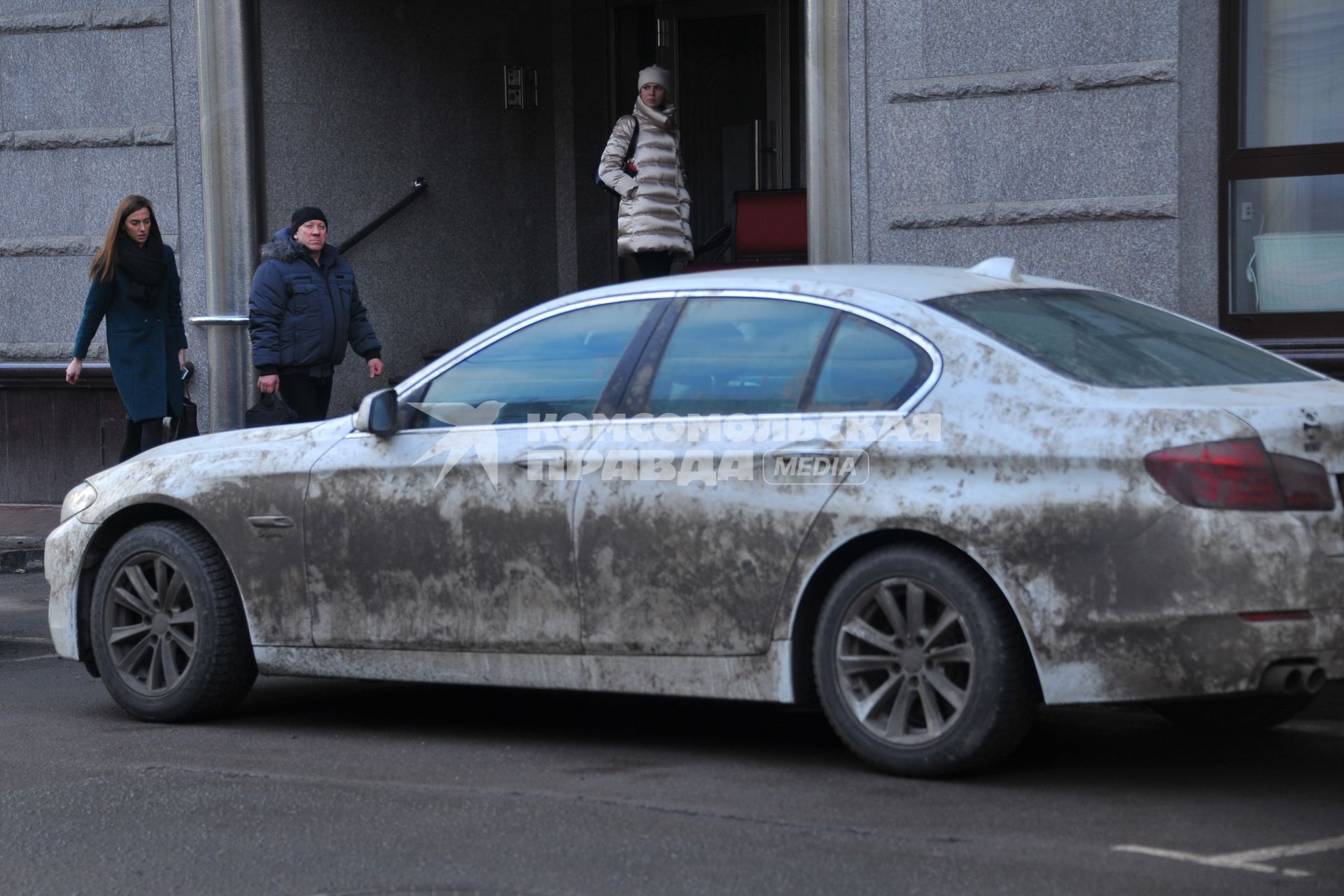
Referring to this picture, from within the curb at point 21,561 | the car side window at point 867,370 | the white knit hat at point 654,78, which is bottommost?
the curb at point 21,561

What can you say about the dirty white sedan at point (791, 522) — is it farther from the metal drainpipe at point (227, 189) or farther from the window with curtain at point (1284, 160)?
the metal drainpipe at point (227, 189)

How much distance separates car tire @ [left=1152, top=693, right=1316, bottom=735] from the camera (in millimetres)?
5758

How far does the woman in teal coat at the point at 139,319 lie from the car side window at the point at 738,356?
5.65 m

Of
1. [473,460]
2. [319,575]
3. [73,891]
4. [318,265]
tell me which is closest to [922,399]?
[473,460]

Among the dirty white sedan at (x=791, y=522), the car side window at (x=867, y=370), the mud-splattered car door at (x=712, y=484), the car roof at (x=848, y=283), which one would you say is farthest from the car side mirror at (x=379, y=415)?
the car side window at (x=867, y=370)

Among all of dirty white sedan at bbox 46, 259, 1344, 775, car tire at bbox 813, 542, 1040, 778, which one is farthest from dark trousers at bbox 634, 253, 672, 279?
car tire at bbox 813, 542, 1040, 778

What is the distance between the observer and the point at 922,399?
5.34 meters

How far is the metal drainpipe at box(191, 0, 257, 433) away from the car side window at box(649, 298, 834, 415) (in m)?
7.46

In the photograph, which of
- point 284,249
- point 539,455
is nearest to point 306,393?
point 284,249

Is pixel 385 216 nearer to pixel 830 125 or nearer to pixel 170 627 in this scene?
pixel 830 125

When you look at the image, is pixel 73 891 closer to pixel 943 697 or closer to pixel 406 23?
pixel 943 697

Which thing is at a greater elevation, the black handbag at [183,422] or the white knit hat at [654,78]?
the white knit hat at [654,78]

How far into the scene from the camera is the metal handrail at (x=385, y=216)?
1345 centimetres

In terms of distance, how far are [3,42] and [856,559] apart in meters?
10.3
